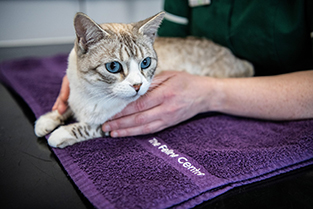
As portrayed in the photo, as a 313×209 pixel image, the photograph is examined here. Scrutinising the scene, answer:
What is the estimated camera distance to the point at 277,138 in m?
1.08

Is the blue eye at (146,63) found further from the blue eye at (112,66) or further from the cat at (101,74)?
the blue eye at (112,66)

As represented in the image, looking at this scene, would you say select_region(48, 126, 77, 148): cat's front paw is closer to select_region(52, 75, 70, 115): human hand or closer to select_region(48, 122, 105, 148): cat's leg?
select_region(48, 122, 105, 148): cat's leg

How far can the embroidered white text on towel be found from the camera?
0.86 meters

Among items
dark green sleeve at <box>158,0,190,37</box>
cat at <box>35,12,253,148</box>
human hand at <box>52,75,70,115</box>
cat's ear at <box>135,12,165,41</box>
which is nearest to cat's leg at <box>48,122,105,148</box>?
cat at <box>35,12,253,148</box>

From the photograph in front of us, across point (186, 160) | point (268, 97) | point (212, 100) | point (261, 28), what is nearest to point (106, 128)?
point (186, 160)

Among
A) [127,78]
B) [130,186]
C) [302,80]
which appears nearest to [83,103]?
[127,78]

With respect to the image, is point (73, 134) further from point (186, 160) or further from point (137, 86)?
point (186, 160)

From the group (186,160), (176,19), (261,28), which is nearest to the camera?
(186,160)

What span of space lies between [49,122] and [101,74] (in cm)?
35

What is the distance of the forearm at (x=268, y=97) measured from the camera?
1.11 m

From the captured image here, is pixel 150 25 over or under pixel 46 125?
over

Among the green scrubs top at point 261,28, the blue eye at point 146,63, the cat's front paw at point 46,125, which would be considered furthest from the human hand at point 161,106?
the green scrubs top at point 261,28

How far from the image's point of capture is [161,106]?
Result: 1.11 m

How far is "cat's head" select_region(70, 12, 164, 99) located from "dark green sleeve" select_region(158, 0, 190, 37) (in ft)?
2.47
